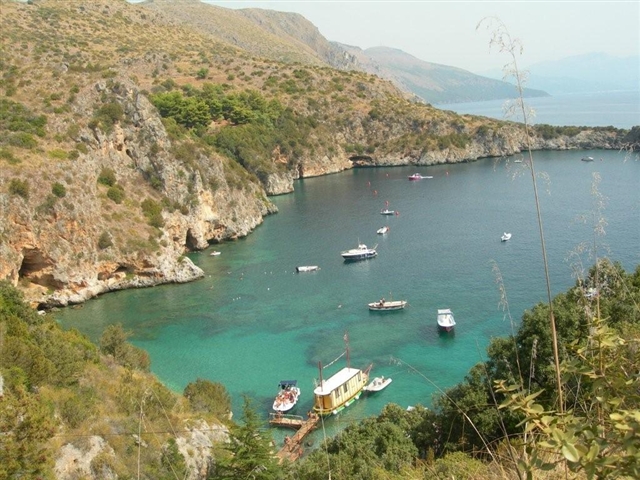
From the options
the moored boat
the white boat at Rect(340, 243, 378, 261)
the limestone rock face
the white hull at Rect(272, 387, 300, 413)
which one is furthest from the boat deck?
the white boat at Rect(340, 243, 378, 261)

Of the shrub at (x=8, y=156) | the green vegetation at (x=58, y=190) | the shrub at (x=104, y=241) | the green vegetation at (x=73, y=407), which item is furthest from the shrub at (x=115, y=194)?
the green vegetation at (x=73, y=407)

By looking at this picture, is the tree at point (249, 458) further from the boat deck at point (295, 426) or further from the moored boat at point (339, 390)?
the moored boat at point (339, 390)

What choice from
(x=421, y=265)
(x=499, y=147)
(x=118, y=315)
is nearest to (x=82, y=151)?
(x=118, y=315)

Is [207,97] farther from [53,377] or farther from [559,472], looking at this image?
[559,472]

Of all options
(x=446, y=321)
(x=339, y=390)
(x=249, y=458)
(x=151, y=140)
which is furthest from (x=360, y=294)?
(x=151, y=140)

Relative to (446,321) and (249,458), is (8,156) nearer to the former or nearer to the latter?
(446,321)

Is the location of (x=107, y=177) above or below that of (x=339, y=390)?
above

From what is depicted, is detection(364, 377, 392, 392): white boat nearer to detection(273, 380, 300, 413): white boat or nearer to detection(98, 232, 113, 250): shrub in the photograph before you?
detection(273, 380, 300, 413): white boat
